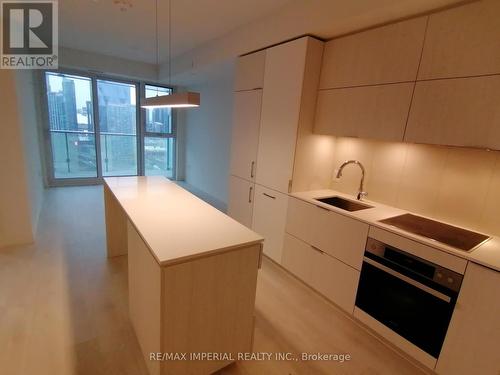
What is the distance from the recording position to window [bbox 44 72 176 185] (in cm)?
539

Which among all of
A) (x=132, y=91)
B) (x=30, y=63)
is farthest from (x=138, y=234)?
(x=132, y=91)

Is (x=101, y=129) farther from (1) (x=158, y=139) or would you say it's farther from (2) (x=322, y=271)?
(2) (x=322, y=271)

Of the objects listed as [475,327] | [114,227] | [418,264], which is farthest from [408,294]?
[114,227]

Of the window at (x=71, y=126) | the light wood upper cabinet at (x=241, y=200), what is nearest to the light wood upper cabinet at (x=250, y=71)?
the light wood upper cabinet at (x=241, y=200)

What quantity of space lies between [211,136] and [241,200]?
2.57 meters

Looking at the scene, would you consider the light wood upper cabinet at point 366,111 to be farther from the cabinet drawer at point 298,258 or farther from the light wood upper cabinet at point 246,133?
the cabinet drawer at point 298,258

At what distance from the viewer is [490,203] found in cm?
186

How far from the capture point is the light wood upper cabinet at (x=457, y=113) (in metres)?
1.58

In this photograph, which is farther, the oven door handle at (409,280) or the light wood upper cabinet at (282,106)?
the light wood upper cabinet at (282,106)

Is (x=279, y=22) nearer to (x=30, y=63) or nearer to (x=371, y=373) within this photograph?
(x=371, y=373)

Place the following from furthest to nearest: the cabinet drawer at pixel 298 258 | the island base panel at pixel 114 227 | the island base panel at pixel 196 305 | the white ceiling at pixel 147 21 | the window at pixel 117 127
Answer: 1. the window at pixel 117 127
2. the island base panel at pixel 114 227
3. the white ceiling at pixel 147 21
4. the cabinet drawer at pixel 298 258
5. the island base panel at pixel 196 305

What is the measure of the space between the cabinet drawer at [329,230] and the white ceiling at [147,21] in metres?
2.07

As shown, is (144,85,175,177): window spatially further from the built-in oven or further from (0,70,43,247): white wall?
the built-in oven

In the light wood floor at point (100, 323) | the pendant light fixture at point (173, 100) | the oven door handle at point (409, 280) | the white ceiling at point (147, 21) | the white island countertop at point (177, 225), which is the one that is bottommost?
the light wood floor at point (100, 323)
